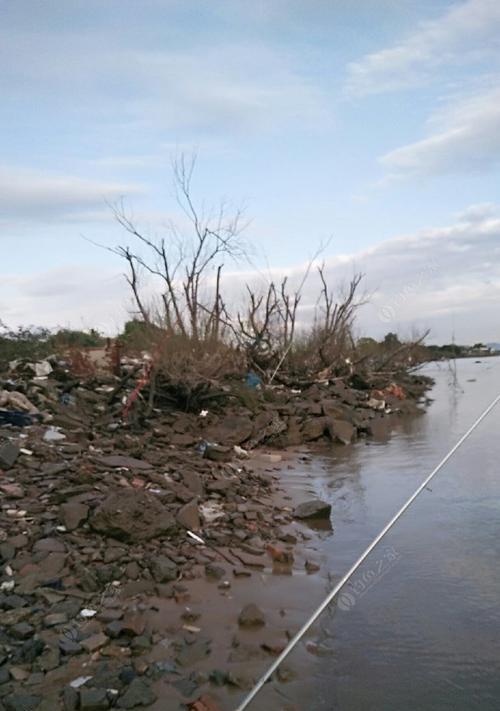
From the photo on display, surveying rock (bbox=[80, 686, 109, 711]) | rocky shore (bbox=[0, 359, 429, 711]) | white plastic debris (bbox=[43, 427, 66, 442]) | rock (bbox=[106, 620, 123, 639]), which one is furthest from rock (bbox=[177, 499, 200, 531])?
white plastic debris (bbox=[43, 427, 66, 442])

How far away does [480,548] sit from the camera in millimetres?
5133

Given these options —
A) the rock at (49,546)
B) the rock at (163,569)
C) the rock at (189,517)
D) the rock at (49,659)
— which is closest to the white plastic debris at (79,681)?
the rock at (49,659)

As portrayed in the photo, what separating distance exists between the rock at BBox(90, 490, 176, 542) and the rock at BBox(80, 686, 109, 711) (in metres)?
1.69

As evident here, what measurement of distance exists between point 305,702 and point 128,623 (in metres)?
1.03

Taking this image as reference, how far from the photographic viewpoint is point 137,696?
9.88 ft

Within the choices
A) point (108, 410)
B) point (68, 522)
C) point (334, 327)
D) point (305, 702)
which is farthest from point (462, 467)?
point (334, 327)

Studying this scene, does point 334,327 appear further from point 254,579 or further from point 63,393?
point 254,579

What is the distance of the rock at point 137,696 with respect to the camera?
2971mm

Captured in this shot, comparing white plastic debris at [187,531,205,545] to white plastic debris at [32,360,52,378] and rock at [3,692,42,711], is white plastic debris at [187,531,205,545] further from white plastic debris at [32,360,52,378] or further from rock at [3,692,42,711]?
white plastic debris at [32,360,52,378]

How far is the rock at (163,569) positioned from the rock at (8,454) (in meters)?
2.09

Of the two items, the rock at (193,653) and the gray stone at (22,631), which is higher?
the gray stone at (22,631)

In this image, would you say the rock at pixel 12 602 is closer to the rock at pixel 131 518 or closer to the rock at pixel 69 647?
the rock at pixel 69 647

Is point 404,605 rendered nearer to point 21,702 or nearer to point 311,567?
point 311,567

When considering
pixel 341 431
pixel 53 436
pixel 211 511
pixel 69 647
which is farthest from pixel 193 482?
pixel 341 431
